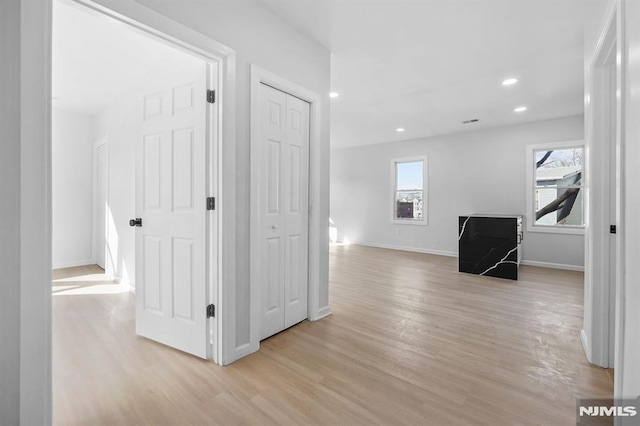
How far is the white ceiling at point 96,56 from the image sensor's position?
2.36 metres

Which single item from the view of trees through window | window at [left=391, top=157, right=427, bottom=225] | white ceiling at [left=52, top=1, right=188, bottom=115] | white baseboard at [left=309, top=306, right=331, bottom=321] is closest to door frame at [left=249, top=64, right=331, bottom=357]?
white baseboard at [left=309, top=306, right=331, bottom=321]

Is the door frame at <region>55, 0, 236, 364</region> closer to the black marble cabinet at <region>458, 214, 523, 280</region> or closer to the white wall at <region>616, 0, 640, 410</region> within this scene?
the white wall at <region>616, 0, 640, 410</region>

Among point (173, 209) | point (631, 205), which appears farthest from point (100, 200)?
point (631, 205)

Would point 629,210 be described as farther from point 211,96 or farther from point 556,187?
point 556,187

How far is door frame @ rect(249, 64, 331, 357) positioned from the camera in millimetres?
2178

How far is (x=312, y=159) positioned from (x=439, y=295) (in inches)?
91.4

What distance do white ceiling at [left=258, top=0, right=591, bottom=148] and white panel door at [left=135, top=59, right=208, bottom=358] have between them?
38.0 inches

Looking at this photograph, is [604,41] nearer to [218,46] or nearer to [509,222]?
[218,46]

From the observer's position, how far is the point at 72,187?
4926mm

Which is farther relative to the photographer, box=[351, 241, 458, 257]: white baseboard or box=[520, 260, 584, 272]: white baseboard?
box=[351, 241, 458, 257]: white baseboard

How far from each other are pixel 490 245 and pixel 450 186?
6.82ft

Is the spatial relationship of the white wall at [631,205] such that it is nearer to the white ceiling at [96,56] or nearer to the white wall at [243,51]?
the white wall at [243,51]

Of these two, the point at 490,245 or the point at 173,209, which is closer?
the point at 173,209

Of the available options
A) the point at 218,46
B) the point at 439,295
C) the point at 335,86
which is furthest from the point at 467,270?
the point at 218,46
